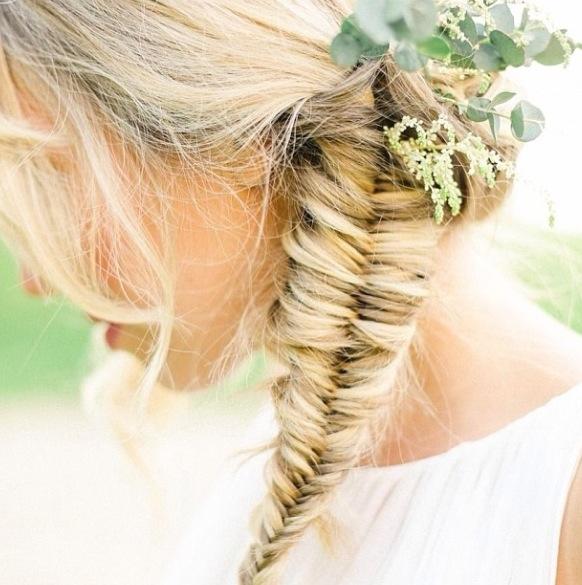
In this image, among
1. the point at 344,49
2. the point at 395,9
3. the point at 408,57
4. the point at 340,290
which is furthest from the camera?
the point at 340,290

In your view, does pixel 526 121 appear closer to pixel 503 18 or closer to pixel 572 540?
pixel 503 18

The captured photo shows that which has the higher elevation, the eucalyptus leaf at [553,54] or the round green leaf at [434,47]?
the eucalyptus leaf at [553,54]

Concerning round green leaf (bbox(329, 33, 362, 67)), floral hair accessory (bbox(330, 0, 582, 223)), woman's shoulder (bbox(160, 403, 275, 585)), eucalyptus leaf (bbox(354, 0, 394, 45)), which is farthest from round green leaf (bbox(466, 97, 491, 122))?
woman's shoulder (bbox(160, 403, 275, 585))

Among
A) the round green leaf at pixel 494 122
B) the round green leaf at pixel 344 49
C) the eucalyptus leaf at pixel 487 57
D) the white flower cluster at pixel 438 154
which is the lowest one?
the white flower cluster at pixel 438 154

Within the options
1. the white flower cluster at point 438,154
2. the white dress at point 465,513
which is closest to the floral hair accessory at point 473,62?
the white flower cluster at point 438,154

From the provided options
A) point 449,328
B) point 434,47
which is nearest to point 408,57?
point 434,47

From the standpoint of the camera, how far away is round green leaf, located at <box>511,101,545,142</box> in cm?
113

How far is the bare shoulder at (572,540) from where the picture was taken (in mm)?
1109

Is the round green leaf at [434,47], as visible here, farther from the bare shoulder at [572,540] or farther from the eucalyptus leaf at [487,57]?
the bare shoulder at [572,540]

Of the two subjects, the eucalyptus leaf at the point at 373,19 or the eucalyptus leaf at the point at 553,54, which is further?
the eucalyptus leaf at the point at 553,54

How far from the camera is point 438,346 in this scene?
4.49 ft

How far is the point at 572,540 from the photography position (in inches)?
43.9

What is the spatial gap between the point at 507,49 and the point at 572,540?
57cm

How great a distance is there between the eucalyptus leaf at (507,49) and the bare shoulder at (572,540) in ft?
1.56
